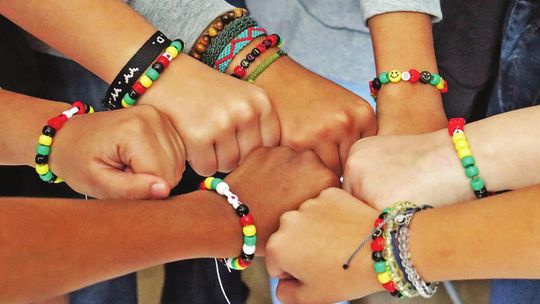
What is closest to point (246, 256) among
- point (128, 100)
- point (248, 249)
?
point (248, 249)

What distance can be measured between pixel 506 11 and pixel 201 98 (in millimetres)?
544

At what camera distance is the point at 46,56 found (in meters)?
0.93

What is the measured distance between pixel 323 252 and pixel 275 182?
12cm

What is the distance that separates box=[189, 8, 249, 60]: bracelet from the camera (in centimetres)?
85

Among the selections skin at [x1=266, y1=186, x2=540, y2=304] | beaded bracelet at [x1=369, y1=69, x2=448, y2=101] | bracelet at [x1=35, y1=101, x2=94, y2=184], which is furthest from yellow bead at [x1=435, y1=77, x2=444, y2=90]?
bracelet at [x1=35, y1=101, x2=94, y2=184]

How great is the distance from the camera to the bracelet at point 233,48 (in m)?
0.85

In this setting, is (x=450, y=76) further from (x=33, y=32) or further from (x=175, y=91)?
(x=33, y=32)

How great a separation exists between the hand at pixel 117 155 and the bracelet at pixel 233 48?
0.16 meters

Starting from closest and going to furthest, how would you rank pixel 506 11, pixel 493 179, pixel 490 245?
pixel 490 245 → pixel 493 179 → pixel 506 11

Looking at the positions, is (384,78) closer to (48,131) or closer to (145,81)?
(145,81)

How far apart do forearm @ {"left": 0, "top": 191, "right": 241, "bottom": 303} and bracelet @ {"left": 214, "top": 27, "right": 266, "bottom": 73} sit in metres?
0.21

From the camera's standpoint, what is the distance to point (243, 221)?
71cm

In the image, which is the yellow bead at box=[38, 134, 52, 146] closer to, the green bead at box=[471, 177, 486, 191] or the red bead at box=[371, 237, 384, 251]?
the red bead at box=[371, 237, 384, 251]

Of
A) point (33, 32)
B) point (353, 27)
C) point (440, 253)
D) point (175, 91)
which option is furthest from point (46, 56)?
point (440, 253)
